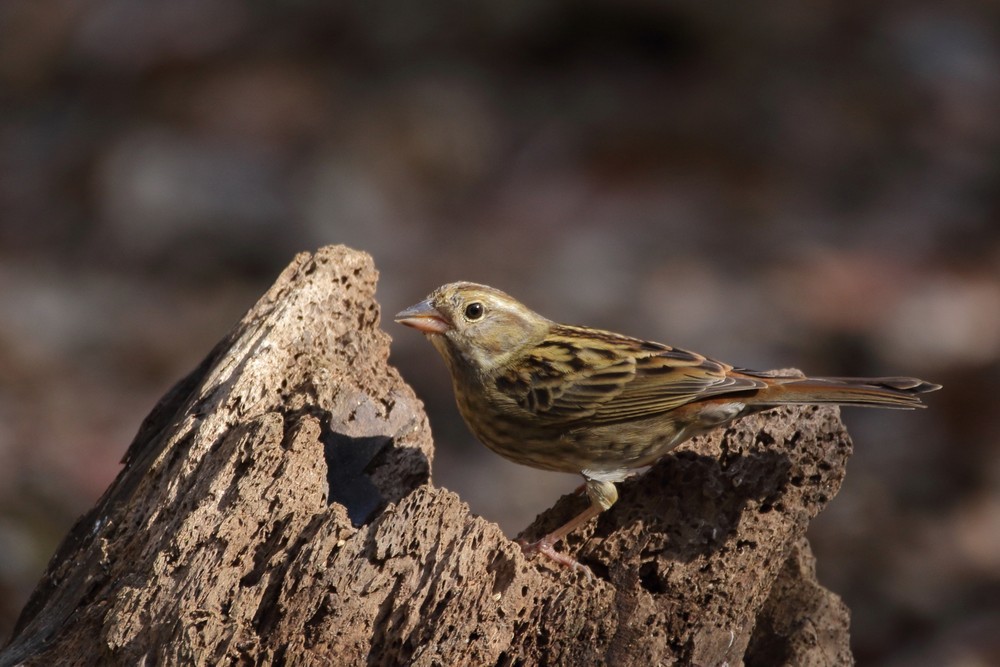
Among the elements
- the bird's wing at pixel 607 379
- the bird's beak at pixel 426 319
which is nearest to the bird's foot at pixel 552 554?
the bird's wing at pixel 607 379

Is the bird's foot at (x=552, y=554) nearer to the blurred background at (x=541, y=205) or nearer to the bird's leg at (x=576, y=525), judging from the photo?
the bird's leg at (x=576, y=525)

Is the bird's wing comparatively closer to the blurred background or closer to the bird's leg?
the bird's leg

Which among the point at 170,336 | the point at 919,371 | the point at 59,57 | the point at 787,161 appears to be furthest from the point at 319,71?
the point at 919,371

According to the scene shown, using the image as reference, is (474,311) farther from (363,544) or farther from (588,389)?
(363,544)

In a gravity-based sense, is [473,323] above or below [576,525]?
above

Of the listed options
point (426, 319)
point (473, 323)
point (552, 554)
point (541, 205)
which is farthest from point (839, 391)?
point (541, 205)

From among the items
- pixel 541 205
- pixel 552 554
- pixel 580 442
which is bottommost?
pixel 552 554

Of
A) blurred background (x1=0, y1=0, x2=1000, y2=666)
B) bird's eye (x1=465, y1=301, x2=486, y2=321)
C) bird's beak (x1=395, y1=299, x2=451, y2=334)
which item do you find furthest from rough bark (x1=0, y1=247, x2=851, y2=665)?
blurred background (x1=0, y1=0, x2=1000, y2=666)
